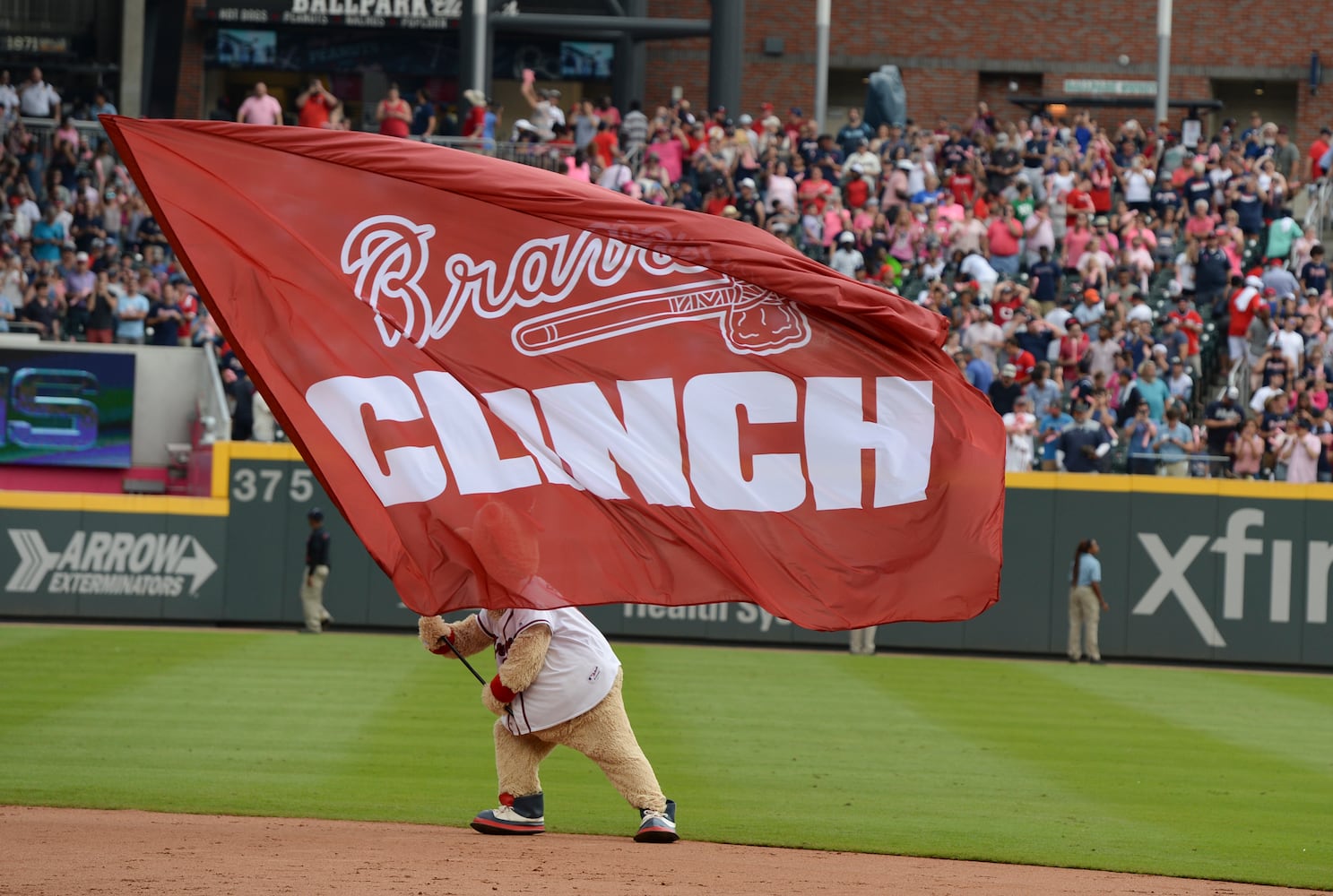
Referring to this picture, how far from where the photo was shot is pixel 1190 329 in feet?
86.7

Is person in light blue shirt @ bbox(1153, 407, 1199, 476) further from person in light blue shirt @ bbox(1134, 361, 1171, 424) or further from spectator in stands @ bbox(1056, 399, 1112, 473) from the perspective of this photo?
spectator in stands @ bbox(1056, 399, 1112, 473)

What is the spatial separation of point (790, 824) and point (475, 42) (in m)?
24.7

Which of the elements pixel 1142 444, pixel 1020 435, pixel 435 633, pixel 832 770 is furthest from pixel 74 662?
pixel 1142 444

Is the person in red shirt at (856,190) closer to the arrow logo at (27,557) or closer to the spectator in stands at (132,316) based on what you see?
the spectator in stands at (132,316)

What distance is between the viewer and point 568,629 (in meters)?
9.52

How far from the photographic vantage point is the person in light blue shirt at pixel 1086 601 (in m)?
23.6

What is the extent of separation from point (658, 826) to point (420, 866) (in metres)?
1.54

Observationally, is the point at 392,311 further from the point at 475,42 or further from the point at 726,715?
the point at 475,42

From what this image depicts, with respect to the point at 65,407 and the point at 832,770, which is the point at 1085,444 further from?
the point at 65,407

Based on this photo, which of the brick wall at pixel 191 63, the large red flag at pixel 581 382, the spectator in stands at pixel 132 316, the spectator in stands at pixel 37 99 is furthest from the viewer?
the brick wall at pixel 191 63

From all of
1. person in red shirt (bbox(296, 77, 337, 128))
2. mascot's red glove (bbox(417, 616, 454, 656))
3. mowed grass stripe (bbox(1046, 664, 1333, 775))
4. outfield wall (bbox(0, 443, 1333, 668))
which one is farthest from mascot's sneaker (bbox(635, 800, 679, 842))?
person in red shirt (bbox(296, 77, 337, 128))

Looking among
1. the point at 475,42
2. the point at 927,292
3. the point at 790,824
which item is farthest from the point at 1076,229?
the point at 790,824

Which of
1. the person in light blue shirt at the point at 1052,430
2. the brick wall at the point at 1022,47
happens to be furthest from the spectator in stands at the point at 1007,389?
the brick wall at the point at 1022,47

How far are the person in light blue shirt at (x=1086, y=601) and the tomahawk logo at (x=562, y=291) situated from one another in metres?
15.6
